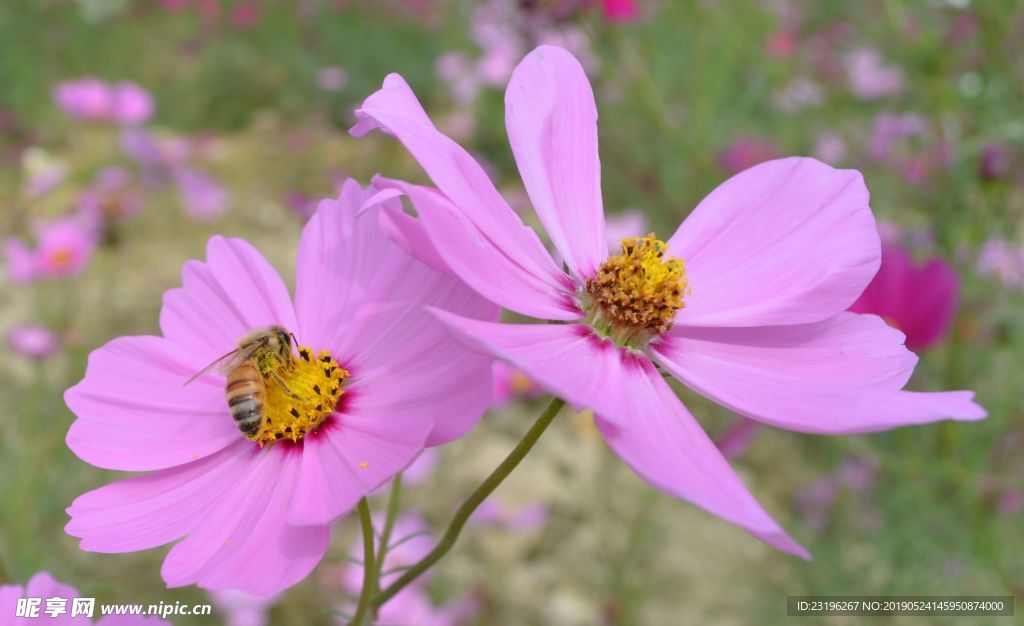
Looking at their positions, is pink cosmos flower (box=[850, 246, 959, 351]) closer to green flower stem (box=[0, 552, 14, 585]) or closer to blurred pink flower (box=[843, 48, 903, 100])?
green flower stem (box=[0, 552, 14, 585])

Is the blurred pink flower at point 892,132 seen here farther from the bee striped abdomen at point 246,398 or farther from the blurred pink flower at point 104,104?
the blurred pink flower at point 104,104

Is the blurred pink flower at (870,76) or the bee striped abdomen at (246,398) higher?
the blurred pink flower at (870,76)

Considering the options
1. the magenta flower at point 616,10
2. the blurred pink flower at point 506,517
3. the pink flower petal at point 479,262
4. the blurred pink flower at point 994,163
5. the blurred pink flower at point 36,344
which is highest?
the magenta flower at point 616,10

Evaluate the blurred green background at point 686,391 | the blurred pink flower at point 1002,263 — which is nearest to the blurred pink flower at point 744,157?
the blurred green background at point 686,391

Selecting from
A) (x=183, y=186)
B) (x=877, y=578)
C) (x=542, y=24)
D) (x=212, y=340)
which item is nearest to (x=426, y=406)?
(x=212, y=340)

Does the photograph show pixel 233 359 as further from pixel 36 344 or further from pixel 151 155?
pixel 151 155

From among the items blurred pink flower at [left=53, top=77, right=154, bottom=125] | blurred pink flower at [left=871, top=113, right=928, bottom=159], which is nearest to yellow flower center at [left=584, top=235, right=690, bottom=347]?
blurred pink flower at [left=871, top=113, right=928, bottom=159]

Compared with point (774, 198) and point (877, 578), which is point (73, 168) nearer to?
point (877, 578)

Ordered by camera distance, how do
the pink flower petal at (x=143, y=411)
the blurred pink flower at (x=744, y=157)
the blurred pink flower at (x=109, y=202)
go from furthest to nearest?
the blurred pink flower at (x=744, y=157), the blurred pink flower at (x=109, y=202), the pink flower petal at (x=143, y=411)
